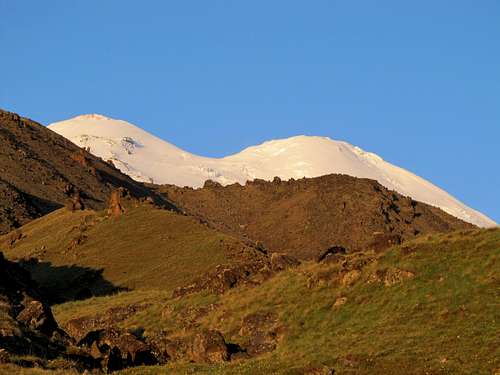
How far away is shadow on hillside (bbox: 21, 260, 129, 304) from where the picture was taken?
74812 millimetres

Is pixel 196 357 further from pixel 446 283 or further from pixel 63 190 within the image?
pixel 63 190

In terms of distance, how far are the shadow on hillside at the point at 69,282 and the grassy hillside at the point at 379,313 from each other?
22.1m

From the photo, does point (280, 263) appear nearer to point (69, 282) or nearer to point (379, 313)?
point (379, 313)

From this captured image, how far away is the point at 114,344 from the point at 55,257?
170ft

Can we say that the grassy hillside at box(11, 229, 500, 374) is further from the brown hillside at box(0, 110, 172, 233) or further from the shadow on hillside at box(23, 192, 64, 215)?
the shadow on hillside at box(23, 192, 64, 215)

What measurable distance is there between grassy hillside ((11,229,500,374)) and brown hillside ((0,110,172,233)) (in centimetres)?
6195

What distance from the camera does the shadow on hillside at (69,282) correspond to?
7481cm

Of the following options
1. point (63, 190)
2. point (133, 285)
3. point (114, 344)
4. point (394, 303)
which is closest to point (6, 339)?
point (114, 344)

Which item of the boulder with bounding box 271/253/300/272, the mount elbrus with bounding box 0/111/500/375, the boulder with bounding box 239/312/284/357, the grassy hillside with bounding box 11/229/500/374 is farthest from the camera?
the boulder with bounding box 271/253/300/272

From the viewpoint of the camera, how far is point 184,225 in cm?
8606

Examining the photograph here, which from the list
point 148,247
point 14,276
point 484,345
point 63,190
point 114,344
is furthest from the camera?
point 63,190

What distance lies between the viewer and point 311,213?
440ft

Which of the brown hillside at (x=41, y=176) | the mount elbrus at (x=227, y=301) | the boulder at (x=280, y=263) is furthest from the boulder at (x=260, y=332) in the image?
the brown hillside at (x=41, y=176)

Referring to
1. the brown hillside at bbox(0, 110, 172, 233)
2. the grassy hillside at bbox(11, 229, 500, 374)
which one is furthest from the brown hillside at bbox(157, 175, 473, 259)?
the grassy hillside at bbox(11, 229, 500, 374)
